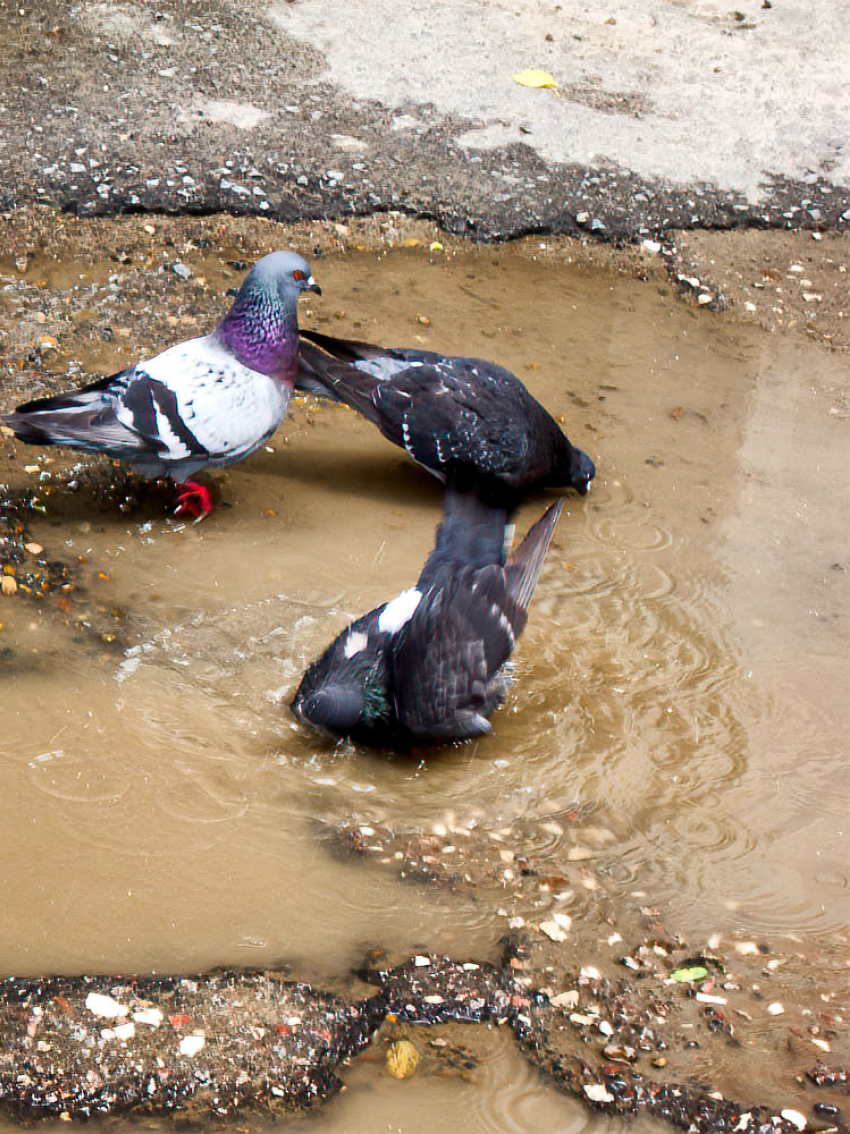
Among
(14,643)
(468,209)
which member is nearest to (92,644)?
(14,643)

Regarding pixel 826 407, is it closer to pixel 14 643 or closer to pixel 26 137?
pixel 14 643

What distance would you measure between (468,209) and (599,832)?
12.6 feet

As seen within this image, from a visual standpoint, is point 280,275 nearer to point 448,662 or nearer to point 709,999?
point 448,662

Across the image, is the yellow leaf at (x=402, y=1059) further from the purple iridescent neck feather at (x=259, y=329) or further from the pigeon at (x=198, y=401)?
the purple iridescent neck feather at (x=259, y=329)

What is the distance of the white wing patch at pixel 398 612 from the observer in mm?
3604

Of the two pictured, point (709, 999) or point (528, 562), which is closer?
point (709, 999)

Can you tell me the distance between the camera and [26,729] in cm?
335

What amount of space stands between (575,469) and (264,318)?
137 cm

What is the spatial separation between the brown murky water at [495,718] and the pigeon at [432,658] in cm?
14

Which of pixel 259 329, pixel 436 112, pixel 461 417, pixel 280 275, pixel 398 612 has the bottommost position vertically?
pixel 398 612

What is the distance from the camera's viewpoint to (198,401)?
4148 mm

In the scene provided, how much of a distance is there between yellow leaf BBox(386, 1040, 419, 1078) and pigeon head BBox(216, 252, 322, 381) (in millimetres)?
2587

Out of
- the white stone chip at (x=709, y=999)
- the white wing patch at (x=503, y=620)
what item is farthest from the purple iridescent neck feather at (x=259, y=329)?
the white stone chip at (x=709, y=999)

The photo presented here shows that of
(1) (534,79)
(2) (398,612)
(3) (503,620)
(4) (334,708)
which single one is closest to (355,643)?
(2) (398,612)
